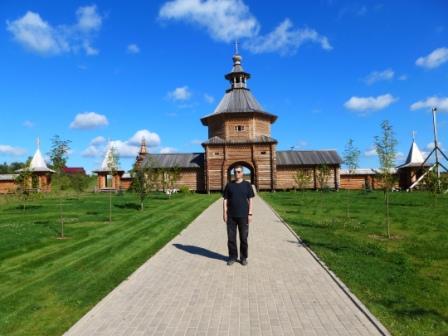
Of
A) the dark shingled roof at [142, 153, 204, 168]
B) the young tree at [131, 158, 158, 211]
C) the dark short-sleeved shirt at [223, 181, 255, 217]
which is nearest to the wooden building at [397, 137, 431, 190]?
the dark shingled roof at [142, 153, 204, 168]

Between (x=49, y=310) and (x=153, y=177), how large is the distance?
19.1 metres

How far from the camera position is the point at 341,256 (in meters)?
9.31

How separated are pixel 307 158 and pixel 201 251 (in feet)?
128

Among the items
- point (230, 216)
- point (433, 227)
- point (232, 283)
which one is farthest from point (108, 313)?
point (433, 227)

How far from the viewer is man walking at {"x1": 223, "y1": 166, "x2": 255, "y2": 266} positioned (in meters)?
8.78

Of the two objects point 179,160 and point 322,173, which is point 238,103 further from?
point 322,173

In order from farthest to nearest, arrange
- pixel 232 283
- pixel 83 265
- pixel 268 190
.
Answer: pixel 268 190 → pixel 83 265 → pixel 232 283

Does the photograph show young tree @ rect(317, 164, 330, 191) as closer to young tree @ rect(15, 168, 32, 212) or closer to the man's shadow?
young tree @ rect(15, 168, 32, 212)

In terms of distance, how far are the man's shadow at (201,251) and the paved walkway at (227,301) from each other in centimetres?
4

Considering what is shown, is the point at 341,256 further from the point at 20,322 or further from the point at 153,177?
the point at 153,177

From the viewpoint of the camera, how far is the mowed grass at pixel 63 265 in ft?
18.8

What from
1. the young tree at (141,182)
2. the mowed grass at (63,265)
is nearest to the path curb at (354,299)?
the mowed grass at (63,265)

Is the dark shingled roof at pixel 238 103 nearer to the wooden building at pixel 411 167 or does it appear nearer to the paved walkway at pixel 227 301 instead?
the wooden building at pixel 411 167

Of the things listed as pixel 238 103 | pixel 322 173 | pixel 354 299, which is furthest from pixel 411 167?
pixel 354 299
